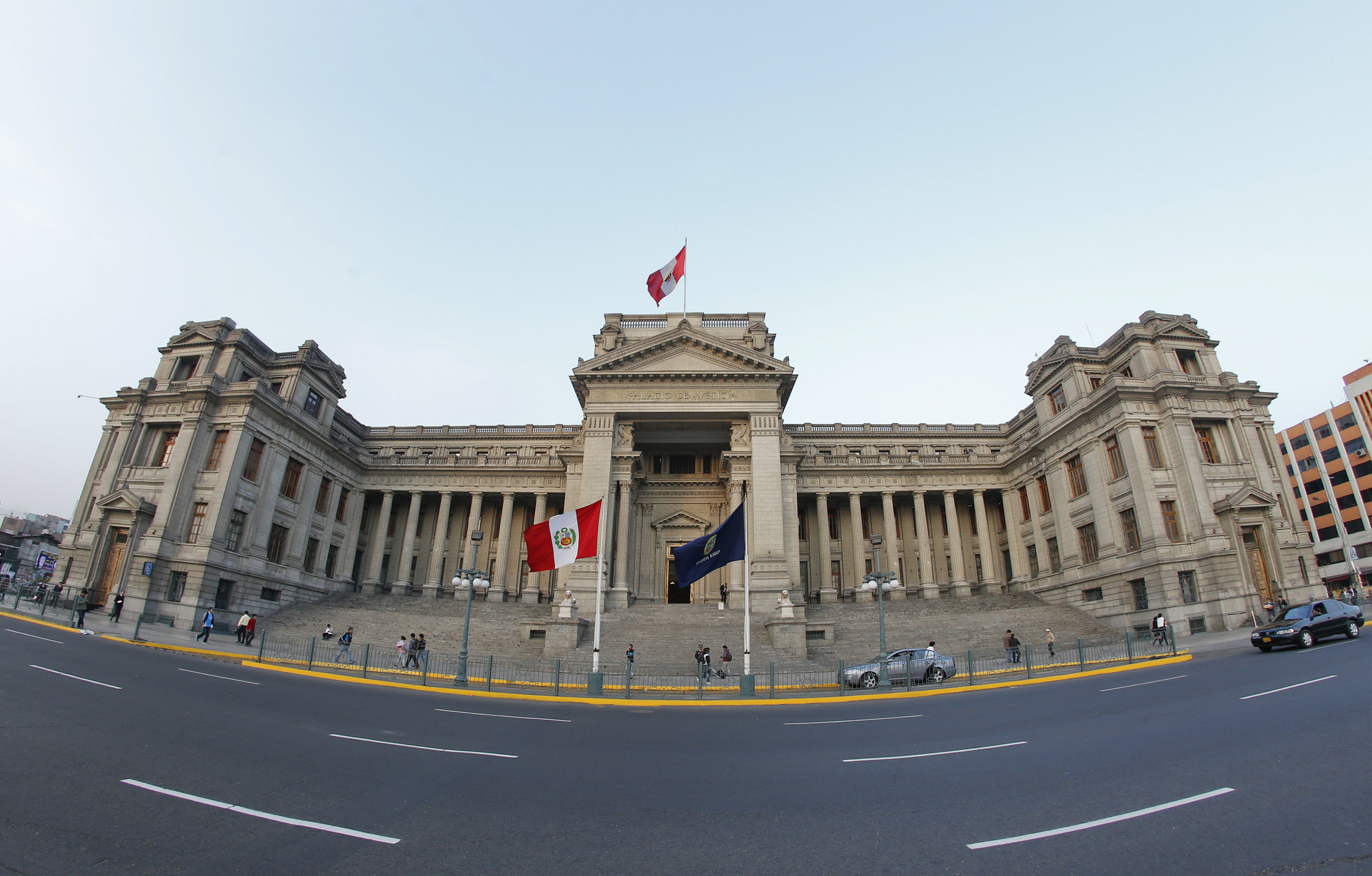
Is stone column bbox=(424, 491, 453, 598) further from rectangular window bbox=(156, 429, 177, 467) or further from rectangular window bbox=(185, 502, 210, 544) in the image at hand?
rectangular window bbox=(156, 429, 177, 467)

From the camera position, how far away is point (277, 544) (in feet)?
142

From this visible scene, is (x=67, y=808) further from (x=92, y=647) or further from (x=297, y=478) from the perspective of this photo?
(x=297, y=478)

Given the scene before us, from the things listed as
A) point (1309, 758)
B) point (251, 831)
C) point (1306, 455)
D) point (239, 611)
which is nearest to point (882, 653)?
point (1309, 758)

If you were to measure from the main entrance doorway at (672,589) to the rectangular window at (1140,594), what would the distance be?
27.7 meters

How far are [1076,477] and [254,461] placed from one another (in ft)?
177

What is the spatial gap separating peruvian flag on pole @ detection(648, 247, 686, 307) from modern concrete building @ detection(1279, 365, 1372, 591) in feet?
234

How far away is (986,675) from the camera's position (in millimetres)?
24906

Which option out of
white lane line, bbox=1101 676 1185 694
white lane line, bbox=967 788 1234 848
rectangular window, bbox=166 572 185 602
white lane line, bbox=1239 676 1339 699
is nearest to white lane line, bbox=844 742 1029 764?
white lane line, bbox=967 788 1234 848

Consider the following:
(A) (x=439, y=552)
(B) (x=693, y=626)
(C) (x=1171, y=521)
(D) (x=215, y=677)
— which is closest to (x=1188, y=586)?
(C) (x=1171, y=521)

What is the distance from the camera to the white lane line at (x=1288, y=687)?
13195 mm

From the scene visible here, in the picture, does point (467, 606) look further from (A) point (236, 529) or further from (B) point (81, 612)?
(A) point (236, 529)

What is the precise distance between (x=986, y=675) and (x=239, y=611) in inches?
1621

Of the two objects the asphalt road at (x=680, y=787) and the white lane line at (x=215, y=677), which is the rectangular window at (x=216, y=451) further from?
the asphalt road at (x=680, y=787)

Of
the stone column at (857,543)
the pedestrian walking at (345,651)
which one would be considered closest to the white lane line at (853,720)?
the pedestrian walking at (345,651)
